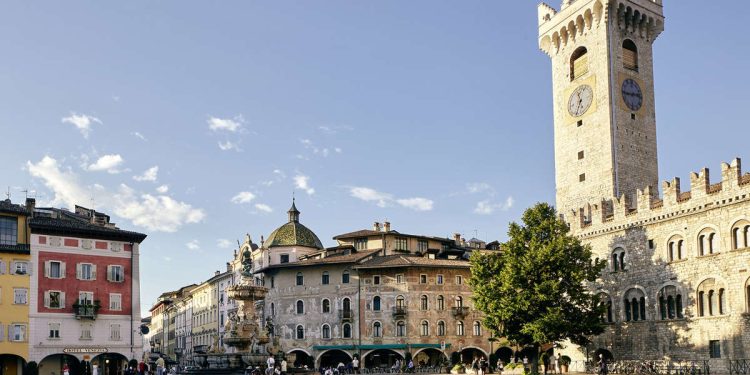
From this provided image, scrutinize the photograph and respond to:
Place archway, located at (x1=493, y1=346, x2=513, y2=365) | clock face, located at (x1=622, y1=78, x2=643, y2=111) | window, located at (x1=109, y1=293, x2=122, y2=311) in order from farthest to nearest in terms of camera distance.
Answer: archway, located at (x1=493, y1=346, x2=513, y2=365), clock face, located at (x1=622, y1=78, x2=643, y2=111), window, located at (x1=109, y1=293, x2=122, y2=311)

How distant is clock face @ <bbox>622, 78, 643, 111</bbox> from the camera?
196 feet

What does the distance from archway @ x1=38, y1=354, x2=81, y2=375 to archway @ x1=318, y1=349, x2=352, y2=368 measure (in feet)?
74.7

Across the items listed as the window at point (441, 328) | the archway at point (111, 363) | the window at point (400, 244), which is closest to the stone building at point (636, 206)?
the window at point (441, 328)

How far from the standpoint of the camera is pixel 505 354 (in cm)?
7200

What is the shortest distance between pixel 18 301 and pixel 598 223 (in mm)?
39640

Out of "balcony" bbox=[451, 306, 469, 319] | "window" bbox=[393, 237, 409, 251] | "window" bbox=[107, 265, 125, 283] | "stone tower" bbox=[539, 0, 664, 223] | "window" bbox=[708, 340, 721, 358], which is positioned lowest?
"window" bbox=[708, 340, 721, 358]

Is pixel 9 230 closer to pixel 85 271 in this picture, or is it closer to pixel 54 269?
pixel 54 269

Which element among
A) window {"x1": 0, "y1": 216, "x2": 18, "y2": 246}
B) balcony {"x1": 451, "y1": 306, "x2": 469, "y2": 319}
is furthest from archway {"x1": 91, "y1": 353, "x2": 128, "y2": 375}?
balcony {"x1": 451, "y1": 306, "x2": 469, "y2": 319}

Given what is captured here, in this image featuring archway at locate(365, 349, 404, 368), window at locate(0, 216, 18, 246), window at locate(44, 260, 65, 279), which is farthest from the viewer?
archway at locate(365, 349, 404, 368)

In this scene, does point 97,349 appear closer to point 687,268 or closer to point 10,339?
point 10,339

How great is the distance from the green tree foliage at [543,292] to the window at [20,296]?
30.5m

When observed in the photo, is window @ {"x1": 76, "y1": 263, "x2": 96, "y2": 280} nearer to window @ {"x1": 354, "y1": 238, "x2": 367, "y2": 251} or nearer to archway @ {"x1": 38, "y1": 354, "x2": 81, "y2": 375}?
archway @ {"x1": 38, "y1": 354, "x2": 81, "y2": 375}

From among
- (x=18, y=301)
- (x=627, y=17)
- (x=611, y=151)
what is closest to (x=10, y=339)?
(x=18, y=301)

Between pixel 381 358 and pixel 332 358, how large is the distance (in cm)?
A: 481
